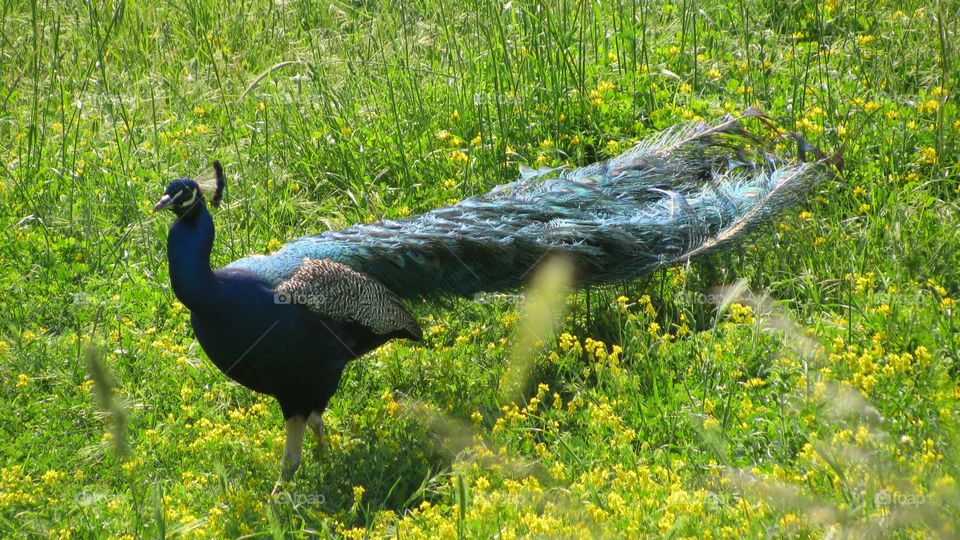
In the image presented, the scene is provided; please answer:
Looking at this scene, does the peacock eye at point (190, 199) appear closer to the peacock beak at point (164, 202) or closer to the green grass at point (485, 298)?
the peacock beak at point (164, 202)

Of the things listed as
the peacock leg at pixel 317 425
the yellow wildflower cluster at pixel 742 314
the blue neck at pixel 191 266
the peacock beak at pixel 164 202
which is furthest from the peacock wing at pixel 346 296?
the yellow wildflower cluster at pixel 742 314

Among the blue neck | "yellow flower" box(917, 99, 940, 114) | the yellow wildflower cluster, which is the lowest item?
the yellow wildflower cluster

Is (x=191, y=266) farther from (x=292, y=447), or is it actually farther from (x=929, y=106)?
(x=929, y=106)

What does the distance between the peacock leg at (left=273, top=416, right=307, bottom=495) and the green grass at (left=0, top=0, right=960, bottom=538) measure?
90 mm

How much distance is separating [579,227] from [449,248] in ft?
1.85

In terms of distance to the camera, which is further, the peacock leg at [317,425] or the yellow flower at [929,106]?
the yellow flower at [929,106]

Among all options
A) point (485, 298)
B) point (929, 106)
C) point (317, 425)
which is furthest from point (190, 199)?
point (929, 106)

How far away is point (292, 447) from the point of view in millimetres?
4348

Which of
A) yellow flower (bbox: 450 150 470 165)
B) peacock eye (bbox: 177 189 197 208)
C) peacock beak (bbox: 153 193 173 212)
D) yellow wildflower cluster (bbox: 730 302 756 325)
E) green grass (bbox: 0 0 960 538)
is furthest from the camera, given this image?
yellow flower (bbox: 450 150 470 165)

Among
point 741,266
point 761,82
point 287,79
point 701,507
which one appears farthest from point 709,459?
point 287,79

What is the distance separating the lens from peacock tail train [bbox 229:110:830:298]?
4582mm

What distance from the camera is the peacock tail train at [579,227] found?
180 inches

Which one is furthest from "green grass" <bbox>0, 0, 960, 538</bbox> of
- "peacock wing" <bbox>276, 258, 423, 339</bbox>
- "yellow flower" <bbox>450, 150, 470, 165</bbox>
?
"peacock wing" <bbox>276, 258, 423, 339</bbox>

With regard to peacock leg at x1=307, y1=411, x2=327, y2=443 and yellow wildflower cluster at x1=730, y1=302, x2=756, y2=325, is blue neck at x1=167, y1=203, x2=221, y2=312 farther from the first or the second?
yellow wildflower cluster at x1=730, y1=302, x2=756, y2=325
